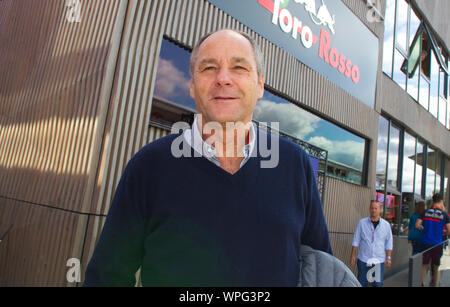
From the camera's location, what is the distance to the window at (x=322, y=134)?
237 inches

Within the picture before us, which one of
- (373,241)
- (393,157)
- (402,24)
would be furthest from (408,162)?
(373,241)

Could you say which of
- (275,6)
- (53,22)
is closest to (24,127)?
(53,22)

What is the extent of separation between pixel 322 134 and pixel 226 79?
6.50 metres

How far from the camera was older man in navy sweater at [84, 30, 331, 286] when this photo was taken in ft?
2.98

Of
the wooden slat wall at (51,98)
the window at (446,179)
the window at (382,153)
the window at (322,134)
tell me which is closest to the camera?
the wooden slat wall at (51,98)

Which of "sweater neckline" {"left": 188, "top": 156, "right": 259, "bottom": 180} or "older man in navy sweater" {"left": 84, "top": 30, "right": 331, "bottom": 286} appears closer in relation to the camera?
"older man in navy sweater" {"left": 84, "top": 30, "right": 331, "bottom": 286}

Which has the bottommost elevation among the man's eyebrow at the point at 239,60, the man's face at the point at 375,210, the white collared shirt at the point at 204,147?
the man's face at the point at 375,210

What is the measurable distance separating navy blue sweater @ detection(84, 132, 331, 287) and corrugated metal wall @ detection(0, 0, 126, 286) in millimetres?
2962

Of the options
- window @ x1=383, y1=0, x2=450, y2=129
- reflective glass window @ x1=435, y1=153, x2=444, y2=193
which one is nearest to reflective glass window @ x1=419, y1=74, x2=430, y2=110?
window @ x1=383, y1=0, x2=450, y2=129

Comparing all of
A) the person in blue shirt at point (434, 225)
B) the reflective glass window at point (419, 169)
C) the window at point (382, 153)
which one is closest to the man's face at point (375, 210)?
the person in blue shirt at point (434, 225)

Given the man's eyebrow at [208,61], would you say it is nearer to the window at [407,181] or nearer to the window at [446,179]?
the window at [407,181]

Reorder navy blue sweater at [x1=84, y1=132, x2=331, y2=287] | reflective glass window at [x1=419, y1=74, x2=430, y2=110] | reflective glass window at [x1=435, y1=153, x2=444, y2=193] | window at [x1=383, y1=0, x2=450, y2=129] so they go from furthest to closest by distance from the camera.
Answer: reflective glass window at [x1=435, y1=153, x2=444, y2=193] → reflective glass window at [x1=419, y1=74, x2=430, y2=110] → window at [x1=383, y1=0, x2=450, y2=129] → navy blue sweater at [x1=84, y1=132, x2=331, y2=287]

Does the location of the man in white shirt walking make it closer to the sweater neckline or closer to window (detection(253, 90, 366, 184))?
window (detection(253, 90, 366, 184))

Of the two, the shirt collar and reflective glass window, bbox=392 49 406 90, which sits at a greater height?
reflective glass window, bbox=392 49 406 90
